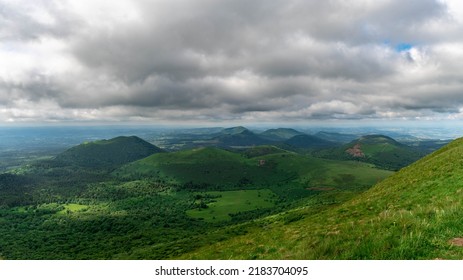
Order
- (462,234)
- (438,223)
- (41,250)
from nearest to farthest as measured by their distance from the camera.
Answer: (462,234), (438,223), (41,250)

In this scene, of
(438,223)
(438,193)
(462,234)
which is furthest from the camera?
(438,193)

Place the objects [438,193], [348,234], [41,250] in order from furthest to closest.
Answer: [41,250] < [438,193] < [348,234]

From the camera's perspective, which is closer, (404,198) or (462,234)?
(462,234)
